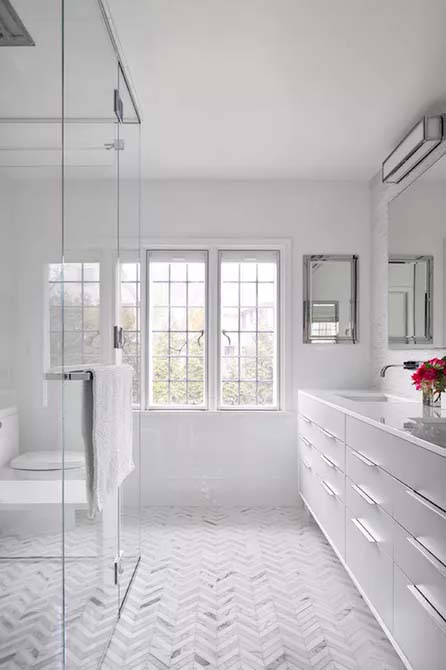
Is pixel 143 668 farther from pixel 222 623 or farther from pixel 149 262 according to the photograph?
pixel 149 262

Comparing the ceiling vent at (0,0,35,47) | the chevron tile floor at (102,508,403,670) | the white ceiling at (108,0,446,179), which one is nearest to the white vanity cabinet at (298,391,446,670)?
the chevron tile floor at (102,508,403,670)

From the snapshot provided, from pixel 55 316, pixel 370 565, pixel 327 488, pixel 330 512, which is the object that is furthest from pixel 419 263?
pixel 55 316

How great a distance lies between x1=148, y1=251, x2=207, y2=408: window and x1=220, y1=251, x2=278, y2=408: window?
0.55 feet

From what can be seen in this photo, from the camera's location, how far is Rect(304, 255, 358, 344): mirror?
3.98m

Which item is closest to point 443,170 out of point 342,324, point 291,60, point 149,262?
point 291,60

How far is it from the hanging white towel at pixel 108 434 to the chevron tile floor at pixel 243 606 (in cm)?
63

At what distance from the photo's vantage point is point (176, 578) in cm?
274

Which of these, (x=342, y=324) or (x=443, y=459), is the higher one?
(x=342, y=324)

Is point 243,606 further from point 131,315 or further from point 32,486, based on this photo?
point 32,486

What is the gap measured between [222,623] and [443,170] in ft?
7.88

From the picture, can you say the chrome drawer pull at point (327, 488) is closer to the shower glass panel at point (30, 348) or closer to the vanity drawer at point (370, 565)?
the vanity drawer at point (370, 565)

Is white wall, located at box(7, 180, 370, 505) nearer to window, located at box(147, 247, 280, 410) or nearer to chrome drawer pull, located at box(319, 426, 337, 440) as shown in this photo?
window, located at box(147, 247, 280, 410)

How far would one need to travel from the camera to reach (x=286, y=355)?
3979 mm

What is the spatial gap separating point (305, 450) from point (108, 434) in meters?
1.93
